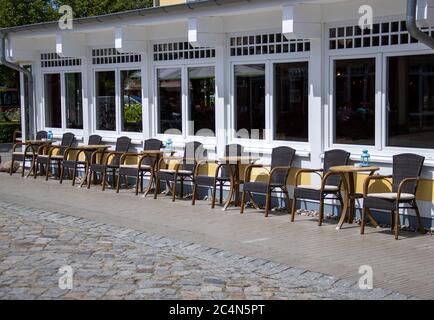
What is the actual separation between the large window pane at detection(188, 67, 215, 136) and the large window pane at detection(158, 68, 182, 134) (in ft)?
1.15

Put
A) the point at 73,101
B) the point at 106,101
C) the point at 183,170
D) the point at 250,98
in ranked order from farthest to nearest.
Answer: the point at 73,101 < the point at 106,101 < the point at 183,170 < the point at 250,98

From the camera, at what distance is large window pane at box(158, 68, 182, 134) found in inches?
526

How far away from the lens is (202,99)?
42.2 ft

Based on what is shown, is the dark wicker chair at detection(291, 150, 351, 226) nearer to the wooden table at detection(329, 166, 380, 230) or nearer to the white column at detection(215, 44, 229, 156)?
the wooden table at detection(329, 166, 380, 230)

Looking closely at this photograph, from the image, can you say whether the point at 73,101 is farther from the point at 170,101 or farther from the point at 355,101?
the point at 355,101

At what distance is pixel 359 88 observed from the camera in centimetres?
1020

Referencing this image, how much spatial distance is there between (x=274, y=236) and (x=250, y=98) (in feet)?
11.6

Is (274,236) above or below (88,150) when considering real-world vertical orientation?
below

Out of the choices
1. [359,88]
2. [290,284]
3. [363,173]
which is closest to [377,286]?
[290,284]

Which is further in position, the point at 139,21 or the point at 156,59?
the point at 156,59

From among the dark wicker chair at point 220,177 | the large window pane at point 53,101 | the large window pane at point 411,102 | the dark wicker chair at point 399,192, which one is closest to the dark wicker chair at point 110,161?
the dark wicker chair at point 220,177

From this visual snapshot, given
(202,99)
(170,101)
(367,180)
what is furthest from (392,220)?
(170,101)

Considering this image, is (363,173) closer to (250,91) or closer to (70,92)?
(250,91)
